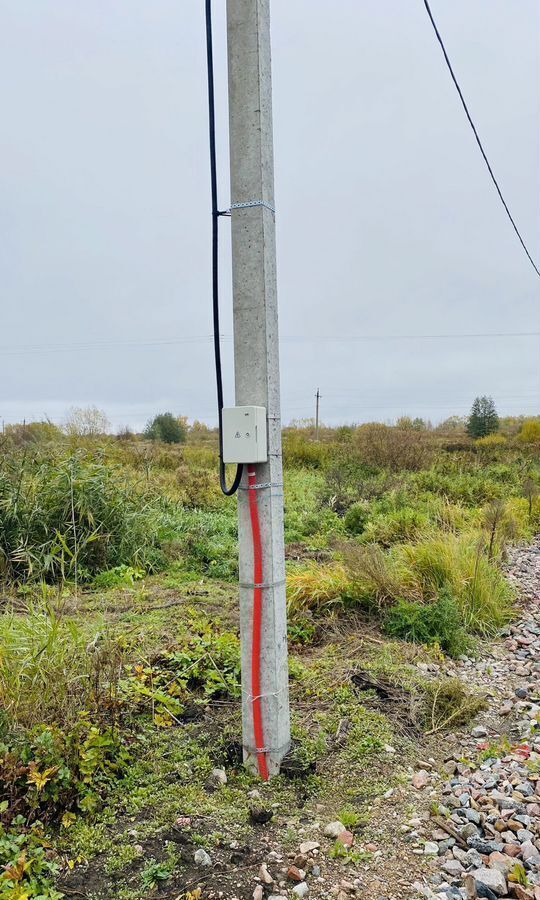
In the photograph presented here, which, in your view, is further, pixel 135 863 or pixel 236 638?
pixel 236 638

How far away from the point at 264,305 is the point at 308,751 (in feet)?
6.39

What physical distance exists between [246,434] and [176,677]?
1563 millimetres

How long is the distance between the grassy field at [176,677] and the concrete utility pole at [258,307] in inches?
16.6

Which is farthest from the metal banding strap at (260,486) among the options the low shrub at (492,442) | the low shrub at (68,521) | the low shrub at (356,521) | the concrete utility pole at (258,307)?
the low shrub at (492,442)

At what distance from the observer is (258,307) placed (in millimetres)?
2576

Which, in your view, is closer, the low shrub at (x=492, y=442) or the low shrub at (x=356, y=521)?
the low shrub at (x=356, y=521)

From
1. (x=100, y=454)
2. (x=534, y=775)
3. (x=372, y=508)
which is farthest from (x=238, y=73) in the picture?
(x=372, y=508)

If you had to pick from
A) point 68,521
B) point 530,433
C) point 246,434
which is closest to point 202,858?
point 246,434

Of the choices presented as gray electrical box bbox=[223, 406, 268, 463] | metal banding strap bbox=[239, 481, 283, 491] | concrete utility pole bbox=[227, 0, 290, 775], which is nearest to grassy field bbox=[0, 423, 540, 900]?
concrete utility pole bbox=[227, 0, 290, 775]

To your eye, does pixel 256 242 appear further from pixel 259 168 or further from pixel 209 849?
pixel 209 849

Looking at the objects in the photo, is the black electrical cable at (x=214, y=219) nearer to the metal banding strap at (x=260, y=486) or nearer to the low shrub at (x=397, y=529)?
the metal banding strap at (x=260, y=486)

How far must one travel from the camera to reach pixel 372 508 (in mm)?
8539

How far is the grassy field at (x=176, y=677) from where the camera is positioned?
2256 millimetres

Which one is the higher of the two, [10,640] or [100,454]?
[100,454]
